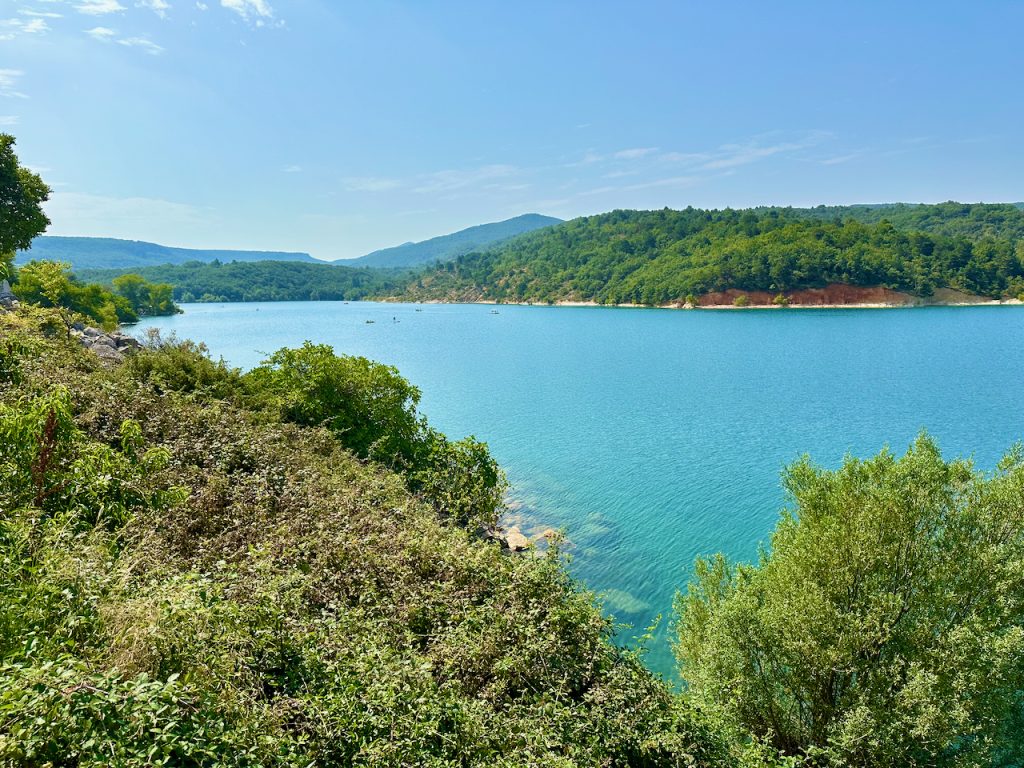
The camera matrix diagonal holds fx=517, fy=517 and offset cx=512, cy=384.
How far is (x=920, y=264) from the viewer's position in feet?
415

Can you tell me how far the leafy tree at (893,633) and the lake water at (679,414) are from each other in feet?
12.7

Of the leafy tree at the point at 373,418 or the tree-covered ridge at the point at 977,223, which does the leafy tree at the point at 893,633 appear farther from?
the tree-covered ridge at the point at 977,223

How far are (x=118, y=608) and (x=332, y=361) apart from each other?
1786cm

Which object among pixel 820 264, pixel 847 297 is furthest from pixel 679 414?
pixel 820 264

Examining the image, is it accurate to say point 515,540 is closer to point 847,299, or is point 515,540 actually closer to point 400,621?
point 400,621

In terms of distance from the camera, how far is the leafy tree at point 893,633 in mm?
9945

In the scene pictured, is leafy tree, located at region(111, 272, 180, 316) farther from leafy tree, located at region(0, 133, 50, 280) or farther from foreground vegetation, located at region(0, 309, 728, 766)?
foreground vegetation, located at region(0, 309, 728, 766)

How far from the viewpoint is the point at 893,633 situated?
35.7 feet

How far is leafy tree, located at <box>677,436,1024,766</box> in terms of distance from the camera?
9.95m

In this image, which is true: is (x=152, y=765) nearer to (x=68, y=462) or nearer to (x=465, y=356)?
(x=68, y=462)

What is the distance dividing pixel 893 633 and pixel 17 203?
1921 inches

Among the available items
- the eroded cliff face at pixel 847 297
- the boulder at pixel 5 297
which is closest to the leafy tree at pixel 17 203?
the boulder at pixel 5 297

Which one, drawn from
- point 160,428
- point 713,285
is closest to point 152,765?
point 160,428

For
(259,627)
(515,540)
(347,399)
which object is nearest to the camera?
(259,627)
